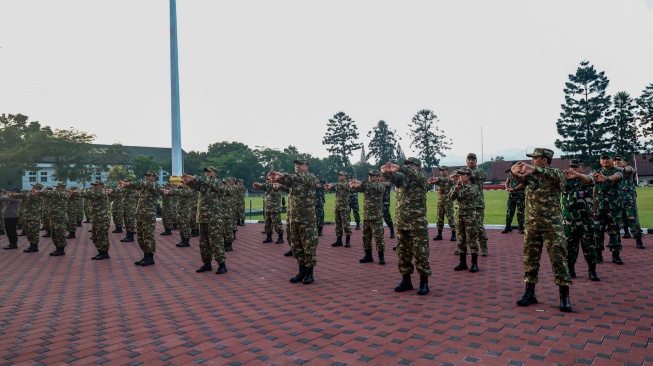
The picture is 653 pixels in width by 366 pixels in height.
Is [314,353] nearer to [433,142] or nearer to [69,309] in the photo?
[69,309]

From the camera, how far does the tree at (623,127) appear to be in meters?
43.0

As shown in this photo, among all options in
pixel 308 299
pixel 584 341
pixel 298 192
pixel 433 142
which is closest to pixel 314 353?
pixel 308 299

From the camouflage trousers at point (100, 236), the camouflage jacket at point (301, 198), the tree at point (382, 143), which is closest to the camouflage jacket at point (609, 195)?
the camouflage jacket at point (301, 198)

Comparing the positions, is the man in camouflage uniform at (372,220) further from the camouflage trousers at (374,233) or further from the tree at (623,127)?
the tree at (623,127)

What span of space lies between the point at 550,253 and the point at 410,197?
1964mm

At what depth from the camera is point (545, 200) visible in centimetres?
506

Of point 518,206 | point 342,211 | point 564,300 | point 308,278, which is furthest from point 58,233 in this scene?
point 518,206

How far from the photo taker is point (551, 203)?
198 inches

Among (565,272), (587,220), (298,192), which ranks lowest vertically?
(565,272)

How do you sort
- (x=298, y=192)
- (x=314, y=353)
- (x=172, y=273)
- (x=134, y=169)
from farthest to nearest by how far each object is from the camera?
(x=134, y=169) → (x=172, y=273) → (x=298, y=192) → (x=314, y=353)

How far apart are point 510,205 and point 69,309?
11.1 meters

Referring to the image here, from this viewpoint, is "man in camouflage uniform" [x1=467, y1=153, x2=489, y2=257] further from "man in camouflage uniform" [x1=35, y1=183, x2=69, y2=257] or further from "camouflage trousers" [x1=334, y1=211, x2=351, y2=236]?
"man in camouflage uniform" [x1=35, y1=183, x2=69, y2=257]

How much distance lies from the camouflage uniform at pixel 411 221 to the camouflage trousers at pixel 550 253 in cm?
129

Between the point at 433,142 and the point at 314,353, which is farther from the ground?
the point at 433,142
